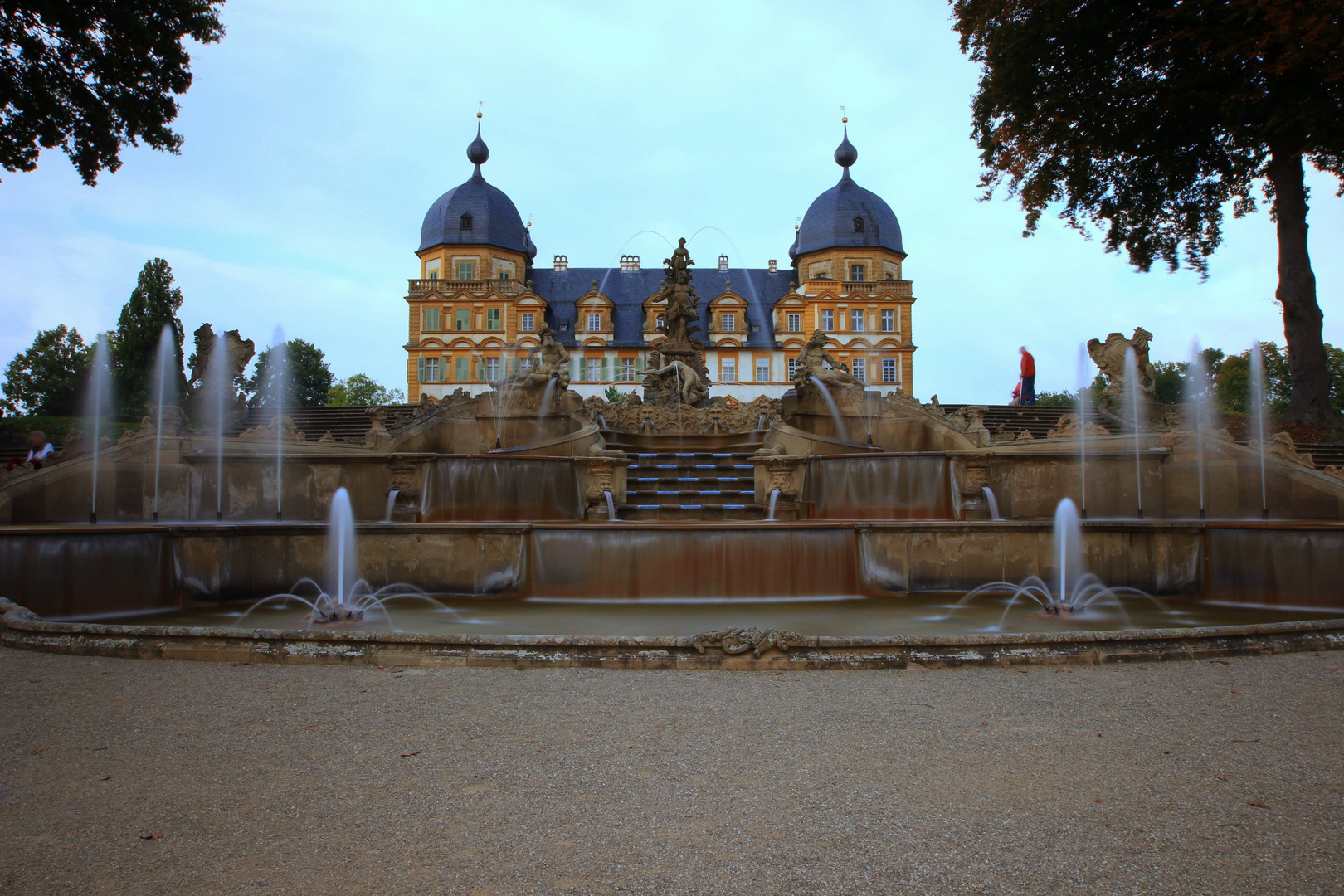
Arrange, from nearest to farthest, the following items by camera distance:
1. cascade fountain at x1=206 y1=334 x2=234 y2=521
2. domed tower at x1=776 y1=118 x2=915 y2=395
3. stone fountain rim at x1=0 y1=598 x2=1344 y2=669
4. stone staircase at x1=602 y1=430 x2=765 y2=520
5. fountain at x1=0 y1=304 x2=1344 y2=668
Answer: stone fountain rim at x1=0 y1=598 x2=1344 y2=669 < fountain at x1=0 y1=304 x2=1344 y2=668 < stone staircase at x1=602 y1=430 x2=765 y2=520 < cascade fountain at x1=206 y1=334 x2=234 y2=521 < domed tower at x1=776 y1=118 x2=915 y2=395

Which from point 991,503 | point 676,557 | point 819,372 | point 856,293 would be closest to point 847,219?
point 856,293

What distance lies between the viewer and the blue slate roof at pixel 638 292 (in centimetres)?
8106

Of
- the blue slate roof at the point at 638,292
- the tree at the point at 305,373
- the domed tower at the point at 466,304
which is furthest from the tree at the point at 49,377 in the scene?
the blue slate roof at the point at 638,292

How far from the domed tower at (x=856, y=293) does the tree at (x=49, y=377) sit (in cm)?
5724

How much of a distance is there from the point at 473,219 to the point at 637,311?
55.7 ft

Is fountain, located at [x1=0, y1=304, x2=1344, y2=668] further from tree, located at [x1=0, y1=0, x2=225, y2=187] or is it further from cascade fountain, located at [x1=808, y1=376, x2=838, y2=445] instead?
tree, located at [x1=0, y1=0, x2=225, y2=187]

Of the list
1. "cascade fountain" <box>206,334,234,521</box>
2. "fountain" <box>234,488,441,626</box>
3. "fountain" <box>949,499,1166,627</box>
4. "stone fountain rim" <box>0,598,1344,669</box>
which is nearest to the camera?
"stone fountain rim" <box>0,598,1344,669</box>

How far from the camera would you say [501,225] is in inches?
3120

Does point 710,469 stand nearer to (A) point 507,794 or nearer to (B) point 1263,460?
(B) point 1263,460

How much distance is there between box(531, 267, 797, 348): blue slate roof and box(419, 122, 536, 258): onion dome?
7146mm

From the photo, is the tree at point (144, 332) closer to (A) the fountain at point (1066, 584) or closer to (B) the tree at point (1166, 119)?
(B) the tree at point (1166, 119)

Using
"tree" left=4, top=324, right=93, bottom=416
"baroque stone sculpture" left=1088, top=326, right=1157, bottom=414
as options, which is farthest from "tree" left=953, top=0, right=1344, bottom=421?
"tree" left=4, top=324, right=93, bottom=416

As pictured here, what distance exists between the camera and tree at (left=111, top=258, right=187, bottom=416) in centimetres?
6125

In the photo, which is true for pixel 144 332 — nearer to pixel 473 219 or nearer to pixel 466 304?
pixel 466 304
